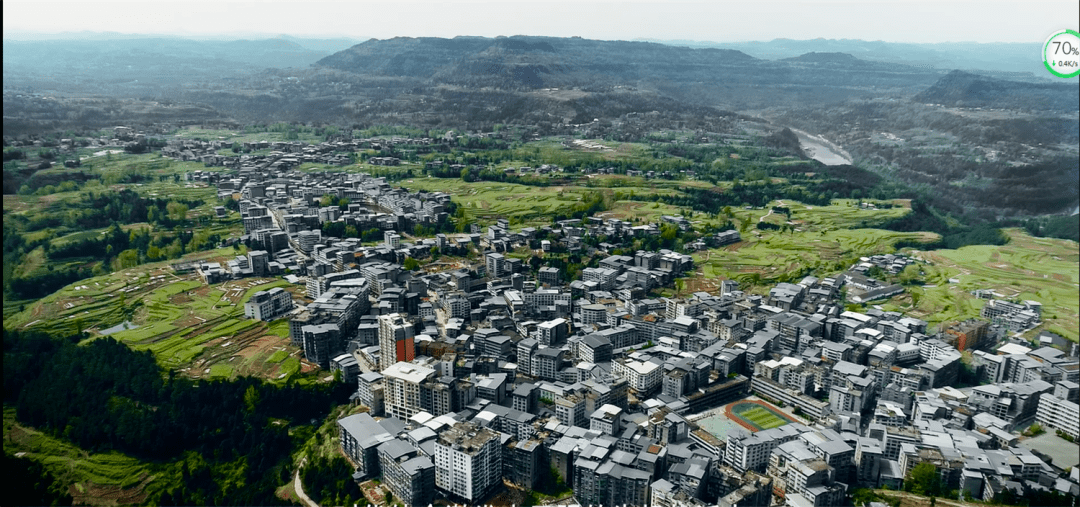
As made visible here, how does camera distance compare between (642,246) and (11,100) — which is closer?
(11,100)

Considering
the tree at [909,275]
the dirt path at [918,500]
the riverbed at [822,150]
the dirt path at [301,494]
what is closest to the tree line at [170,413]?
the dirt path at [301,494]

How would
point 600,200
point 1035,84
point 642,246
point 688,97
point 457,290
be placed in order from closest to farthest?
point 457,290 → point 642,246 → point 600,200 → point 1035,84 → point 688,97

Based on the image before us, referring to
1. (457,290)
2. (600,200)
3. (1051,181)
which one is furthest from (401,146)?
(1051,181)

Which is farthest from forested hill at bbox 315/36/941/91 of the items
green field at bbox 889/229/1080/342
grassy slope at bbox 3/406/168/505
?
grassy slope at bbox 3/406/168/505

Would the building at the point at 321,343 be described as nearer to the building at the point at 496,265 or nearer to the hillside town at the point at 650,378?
the hillside town at the point at 650,378

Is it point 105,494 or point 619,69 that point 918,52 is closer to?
point 619,69

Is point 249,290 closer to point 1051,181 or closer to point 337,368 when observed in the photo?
point 337,368

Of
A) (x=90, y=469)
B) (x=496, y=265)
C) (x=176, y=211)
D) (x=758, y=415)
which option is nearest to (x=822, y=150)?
(x=496, y=265)
